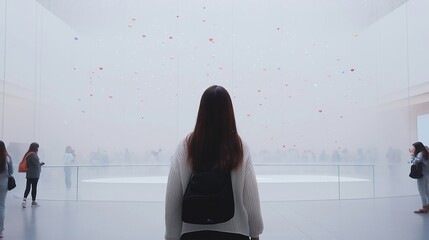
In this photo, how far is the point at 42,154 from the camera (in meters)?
8.69

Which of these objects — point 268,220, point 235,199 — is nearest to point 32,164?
point 268,220

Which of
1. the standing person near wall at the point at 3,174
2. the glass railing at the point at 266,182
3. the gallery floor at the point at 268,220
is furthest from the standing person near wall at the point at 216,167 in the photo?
the glass railing at the point at 266,182

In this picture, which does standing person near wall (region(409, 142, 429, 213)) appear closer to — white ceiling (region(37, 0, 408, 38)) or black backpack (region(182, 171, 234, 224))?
white ceiling (region(37, 0, 408, 38))

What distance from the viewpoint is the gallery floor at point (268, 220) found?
14.8 ft

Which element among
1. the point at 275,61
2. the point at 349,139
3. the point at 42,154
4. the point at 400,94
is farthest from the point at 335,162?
the point at 42,154

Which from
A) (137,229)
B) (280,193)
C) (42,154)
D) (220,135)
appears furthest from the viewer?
(42,154)

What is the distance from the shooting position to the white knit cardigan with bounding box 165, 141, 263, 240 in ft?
4.96

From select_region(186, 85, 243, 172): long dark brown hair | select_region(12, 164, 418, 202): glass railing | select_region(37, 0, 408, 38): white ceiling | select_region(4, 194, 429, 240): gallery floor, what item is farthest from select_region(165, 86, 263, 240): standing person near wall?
select_region(37, 0, 408, 38): white ceiling

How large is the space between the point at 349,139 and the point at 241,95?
2.61 metres

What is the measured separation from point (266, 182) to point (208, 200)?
252 inches

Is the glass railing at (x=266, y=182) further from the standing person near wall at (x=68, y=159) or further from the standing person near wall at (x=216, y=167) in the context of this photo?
the standing person near wall at (x=216, y=167)

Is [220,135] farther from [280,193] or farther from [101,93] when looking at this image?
[101,93]

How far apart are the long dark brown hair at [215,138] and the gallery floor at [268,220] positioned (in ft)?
10.0

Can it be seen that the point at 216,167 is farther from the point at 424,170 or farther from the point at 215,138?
the point at 424,170
